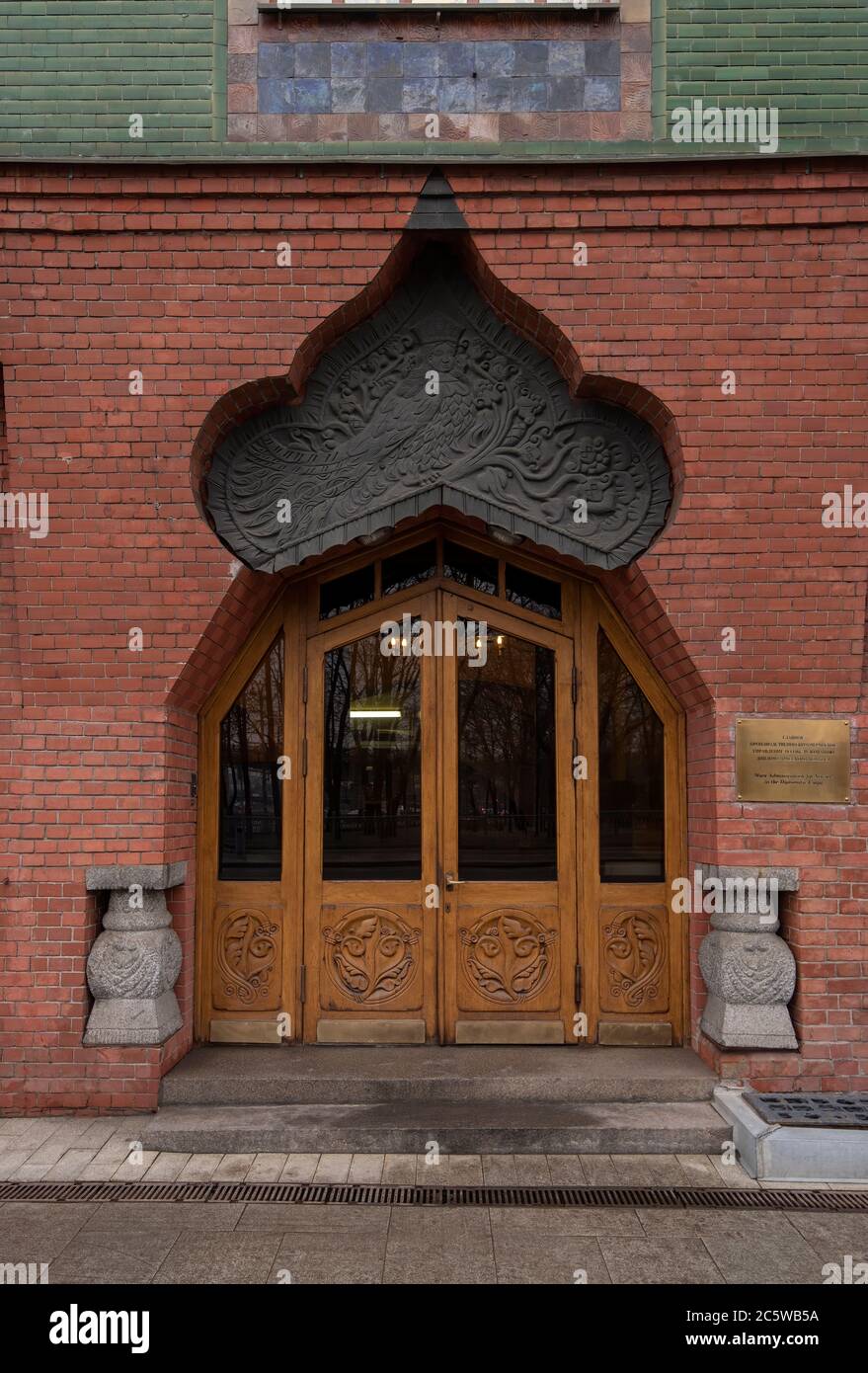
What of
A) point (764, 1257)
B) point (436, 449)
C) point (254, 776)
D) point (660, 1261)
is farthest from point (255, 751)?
point (764, 1257)

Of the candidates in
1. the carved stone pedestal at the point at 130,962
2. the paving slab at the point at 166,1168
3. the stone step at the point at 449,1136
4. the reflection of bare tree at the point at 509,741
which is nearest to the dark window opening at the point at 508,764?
the reflection of bare tree at the point at 509,741

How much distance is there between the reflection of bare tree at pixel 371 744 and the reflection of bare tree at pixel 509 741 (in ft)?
1.10

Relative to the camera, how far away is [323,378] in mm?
5828

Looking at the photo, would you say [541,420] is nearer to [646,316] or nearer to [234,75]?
[646,316]

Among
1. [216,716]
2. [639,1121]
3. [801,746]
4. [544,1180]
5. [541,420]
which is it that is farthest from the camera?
[216,716]

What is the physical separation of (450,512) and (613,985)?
314 cm

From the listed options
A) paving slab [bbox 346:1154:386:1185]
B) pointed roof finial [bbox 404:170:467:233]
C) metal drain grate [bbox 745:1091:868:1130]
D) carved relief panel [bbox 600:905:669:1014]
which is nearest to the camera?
paving slab [bbox 346:1154:386:1185]

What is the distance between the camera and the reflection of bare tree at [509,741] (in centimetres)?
621

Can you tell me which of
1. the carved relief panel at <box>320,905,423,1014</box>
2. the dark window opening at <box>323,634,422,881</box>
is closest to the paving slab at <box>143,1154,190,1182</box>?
the carved relief panel at <box>320,905,423,1014</box>

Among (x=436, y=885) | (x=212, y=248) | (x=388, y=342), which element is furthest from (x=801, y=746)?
(x=212, y=248)

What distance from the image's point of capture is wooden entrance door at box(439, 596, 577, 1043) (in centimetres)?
608

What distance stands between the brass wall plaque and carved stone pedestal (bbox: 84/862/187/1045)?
335 cm

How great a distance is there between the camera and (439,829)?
6180 millimetres

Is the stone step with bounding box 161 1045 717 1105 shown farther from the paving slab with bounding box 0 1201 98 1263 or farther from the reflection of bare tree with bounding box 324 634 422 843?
the reflection of bare tree with bounding box 324 634 422 843
